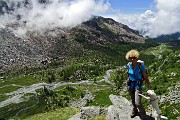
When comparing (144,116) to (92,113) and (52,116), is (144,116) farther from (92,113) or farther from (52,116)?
(52,116)

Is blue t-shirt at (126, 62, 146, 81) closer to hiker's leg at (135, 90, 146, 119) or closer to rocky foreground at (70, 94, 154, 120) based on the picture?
hiker's leg at (135, 90, 146, 119)

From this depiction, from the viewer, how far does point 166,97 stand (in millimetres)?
125625

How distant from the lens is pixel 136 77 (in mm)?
26531

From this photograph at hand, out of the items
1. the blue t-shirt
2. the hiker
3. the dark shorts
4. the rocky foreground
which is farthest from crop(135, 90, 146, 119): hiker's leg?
the blue t-shirt

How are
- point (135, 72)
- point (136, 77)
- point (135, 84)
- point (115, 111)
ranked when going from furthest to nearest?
point (115, 111), point (135, 84), point (136, 77), point (135, 72)

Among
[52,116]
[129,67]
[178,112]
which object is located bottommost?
[178,112]

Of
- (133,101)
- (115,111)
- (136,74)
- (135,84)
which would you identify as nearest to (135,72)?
(136,74)

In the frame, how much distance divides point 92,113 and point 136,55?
14.0 m

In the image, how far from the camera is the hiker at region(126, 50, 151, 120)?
26.0m

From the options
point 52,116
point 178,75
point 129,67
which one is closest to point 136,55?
point 129,67

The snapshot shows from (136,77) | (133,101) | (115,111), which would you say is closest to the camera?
(136,77)

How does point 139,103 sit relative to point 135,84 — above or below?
below

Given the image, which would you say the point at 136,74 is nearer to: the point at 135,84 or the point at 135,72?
the point at 135,72

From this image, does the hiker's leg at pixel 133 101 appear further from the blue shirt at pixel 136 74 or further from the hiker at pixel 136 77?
the blue shirt at pixel 136 74
